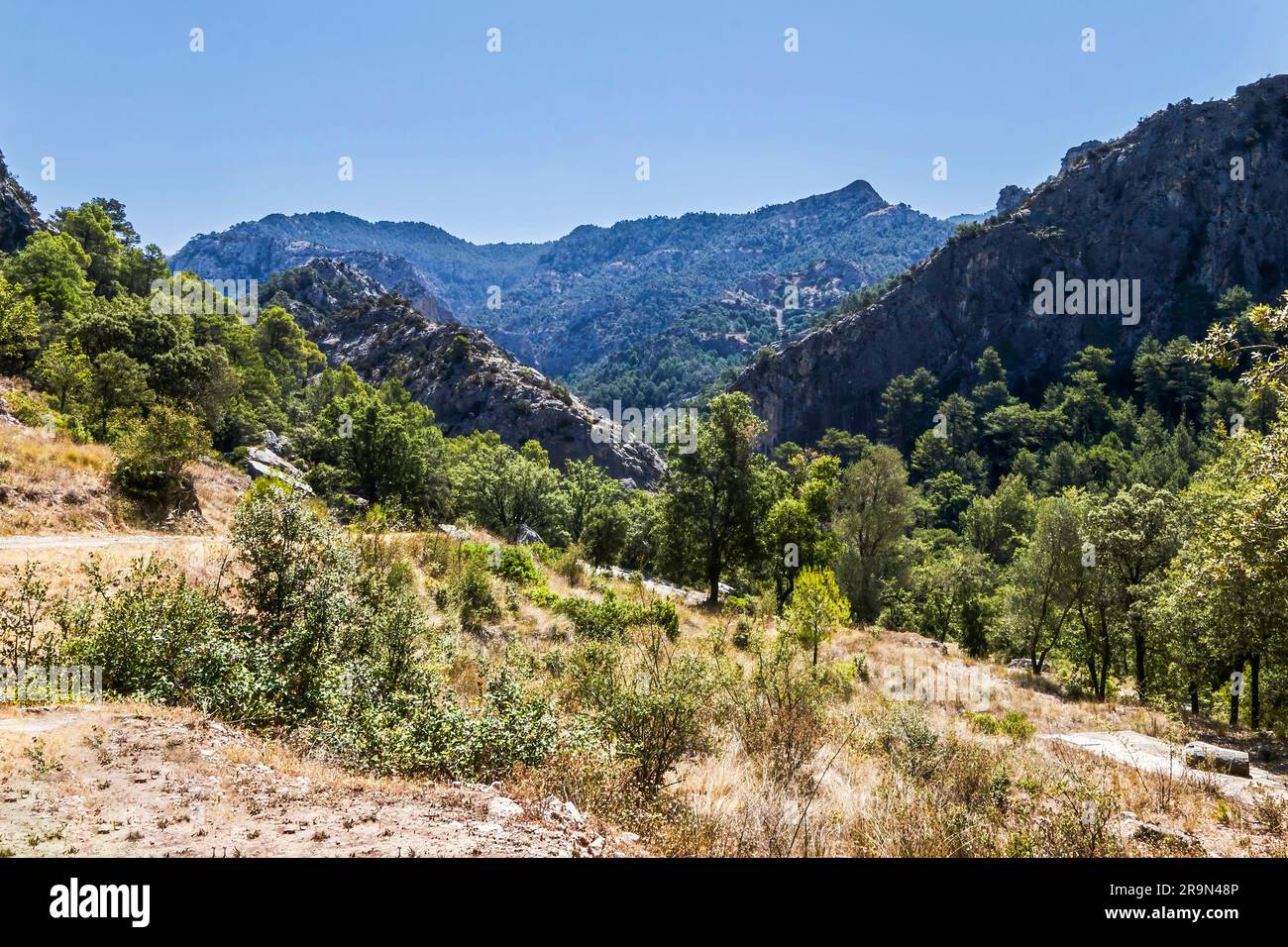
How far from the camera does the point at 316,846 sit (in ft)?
13.9

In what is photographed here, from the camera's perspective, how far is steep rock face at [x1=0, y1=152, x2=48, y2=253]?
66.9m

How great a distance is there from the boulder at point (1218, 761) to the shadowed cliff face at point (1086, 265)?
126298 millimetres

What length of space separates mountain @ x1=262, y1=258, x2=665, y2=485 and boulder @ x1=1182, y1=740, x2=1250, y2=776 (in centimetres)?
7957

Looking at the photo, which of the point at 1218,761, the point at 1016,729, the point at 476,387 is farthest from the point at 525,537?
the point at 476,387

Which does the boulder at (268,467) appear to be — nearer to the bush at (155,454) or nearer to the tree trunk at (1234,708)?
the bush at (155,454)

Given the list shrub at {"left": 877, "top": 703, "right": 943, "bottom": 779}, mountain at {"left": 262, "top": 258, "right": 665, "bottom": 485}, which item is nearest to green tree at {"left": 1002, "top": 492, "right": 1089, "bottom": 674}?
shrub at {"left": 877, "top": 703, "right": 943, "bottom": 779}

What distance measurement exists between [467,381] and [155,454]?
8424 centimetres

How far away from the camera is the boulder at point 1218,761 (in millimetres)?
11297

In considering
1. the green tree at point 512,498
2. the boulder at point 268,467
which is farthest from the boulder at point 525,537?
the boulder at point 268,467

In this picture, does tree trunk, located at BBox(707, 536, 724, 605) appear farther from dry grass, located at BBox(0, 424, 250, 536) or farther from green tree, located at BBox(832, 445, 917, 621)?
dry grass, located at BBox(0, 424, 250, 536)

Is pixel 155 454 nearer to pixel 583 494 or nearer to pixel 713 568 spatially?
pixel 713 568
